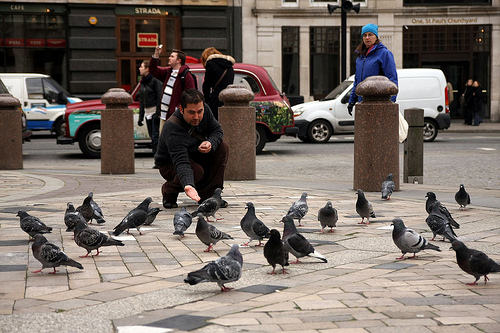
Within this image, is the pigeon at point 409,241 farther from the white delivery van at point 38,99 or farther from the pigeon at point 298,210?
the white delivery van at point 38,99

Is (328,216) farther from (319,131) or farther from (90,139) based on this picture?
(319,131)

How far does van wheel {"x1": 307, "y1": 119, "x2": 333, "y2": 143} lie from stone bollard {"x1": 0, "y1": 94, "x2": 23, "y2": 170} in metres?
8.98

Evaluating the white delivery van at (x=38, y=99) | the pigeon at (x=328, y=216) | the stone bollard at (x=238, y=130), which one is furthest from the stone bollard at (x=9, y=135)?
the white delivery van at (x=38, y=99)

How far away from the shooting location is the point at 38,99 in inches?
900

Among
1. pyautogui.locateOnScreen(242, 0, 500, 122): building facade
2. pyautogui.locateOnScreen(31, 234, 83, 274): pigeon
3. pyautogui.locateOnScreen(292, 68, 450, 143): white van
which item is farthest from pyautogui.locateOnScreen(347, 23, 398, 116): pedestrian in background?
pyautogui.locateOnScreen(242, 0, 500, 122): building facade

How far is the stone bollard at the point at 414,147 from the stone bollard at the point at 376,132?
4.53 ft

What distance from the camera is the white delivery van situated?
22781 mm

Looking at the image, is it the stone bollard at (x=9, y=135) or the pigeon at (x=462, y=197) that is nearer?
the pigeon at (x=462, y=197)

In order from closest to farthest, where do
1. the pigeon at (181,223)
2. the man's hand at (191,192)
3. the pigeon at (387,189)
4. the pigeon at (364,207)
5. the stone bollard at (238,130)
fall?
the pigeon at (181,223) → the man's hand at (191,192) → the pigeon at (364,207) → the pigeon at (387,189) → the stone bollard at (238,130)

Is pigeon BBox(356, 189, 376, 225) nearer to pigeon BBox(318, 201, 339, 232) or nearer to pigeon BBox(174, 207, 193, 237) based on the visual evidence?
pigeon BBox(318, 201, 339, 232)

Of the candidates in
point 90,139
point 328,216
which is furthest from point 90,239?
point 90,139

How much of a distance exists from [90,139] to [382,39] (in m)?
17.2

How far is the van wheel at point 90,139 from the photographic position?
16.9 metres

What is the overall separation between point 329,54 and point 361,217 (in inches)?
973
